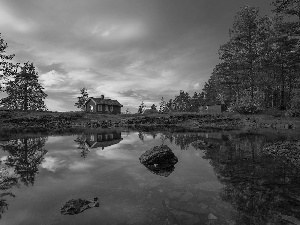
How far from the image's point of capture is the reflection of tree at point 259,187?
4703 mm

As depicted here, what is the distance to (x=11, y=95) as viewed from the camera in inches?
1945

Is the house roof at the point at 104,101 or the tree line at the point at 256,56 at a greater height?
the tree line at the point at 256,56

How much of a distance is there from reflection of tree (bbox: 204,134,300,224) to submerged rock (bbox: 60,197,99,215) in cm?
341

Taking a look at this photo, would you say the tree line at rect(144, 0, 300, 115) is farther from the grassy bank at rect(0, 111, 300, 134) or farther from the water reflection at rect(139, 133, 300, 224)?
the water reflection at rect(139, 133, 300, 224)

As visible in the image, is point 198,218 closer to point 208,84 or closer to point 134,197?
point 134,197

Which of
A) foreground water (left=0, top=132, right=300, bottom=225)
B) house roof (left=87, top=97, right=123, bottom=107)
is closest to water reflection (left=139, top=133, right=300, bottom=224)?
foreground water (left=0, top=132, right=300, bottom=225)

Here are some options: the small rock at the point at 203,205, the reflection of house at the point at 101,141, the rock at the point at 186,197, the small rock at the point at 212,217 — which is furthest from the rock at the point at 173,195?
the reflection of house at the point at 101,141

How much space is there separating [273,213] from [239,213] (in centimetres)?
74

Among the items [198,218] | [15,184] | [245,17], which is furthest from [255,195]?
[245,17]

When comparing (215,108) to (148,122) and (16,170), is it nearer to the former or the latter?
(148,122)

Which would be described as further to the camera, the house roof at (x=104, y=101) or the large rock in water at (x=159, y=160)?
the house roof at (x=104, y=101)

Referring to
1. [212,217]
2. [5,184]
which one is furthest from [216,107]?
[5,184]

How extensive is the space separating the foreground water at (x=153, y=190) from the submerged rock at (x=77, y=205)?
128 mm

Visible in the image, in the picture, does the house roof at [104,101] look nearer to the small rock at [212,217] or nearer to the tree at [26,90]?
the tree at [26,90]
